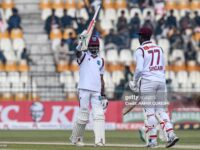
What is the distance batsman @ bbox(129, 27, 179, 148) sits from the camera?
18.6m

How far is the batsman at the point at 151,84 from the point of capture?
1864cm

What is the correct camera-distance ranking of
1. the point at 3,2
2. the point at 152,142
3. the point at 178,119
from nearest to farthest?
the point at 152,142 → the point at 178,119 → the point at 3,2

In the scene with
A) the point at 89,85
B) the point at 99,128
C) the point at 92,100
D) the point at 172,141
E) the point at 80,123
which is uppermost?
the point at 89,85

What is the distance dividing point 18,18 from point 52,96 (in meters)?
4.73

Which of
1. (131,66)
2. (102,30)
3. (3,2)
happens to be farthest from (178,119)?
(3,2)

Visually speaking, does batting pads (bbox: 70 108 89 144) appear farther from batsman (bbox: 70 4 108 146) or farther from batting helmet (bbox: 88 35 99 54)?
batting helmet (bbox: 88 35 99 54)

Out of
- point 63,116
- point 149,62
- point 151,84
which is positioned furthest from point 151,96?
point 63,116

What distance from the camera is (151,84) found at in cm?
1873

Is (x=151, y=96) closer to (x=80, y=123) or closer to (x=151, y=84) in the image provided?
(x=151, y=84)

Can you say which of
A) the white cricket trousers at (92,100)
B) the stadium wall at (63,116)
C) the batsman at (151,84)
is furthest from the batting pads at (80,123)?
the stadium wall at (63,116)

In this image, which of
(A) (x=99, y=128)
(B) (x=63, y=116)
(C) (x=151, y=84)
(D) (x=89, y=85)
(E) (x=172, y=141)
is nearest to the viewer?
(E) (x=172, y=141)

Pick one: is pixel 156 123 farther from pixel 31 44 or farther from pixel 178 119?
pixel 31 44

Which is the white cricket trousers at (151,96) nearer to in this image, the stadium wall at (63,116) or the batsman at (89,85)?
the batsman at (89,85)

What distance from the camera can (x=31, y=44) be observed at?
34.8 meters
